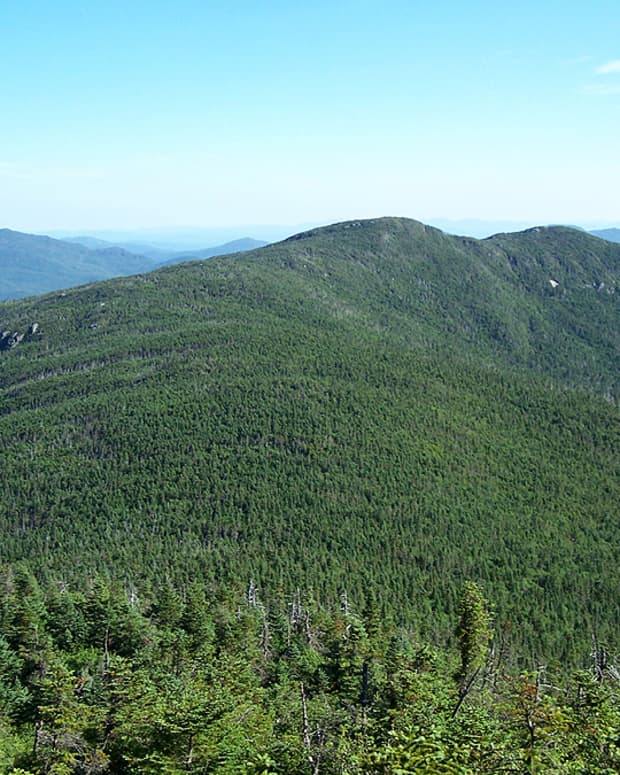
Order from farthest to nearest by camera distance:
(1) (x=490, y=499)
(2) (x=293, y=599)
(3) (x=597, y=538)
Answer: (1) (x=490, y=499) < (3) (x=597, y=538) < (2) (x=293, y=599)

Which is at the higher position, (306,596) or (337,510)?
(306,596)

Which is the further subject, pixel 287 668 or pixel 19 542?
pixel 19 542

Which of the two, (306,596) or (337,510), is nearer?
(306,596)

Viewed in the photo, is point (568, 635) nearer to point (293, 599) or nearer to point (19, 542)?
point (293, 599)

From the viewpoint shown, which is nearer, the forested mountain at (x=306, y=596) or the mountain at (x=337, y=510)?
the forested mountain at (x=306, y=596)

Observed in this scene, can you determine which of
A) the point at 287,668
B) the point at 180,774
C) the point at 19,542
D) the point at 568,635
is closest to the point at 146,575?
the point at 19,542

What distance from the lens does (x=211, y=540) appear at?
472 feet

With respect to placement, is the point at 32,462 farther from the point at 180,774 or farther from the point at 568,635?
the point at 180,774

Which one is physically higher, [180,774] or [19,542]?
[180,774]

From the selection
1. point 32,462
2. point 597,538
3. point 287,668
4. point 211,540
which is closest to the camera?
point 287,668

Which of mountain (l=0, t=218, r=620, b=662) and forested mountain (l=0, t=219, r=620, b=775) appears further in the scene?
mountain (l=0, t=218, r=620, b=662)

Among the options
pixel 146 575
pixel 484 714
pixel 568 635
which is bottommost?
pixel 568 635

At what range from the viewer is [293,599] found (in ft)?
344

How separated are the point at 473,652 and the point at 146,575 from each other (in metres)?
81.1
